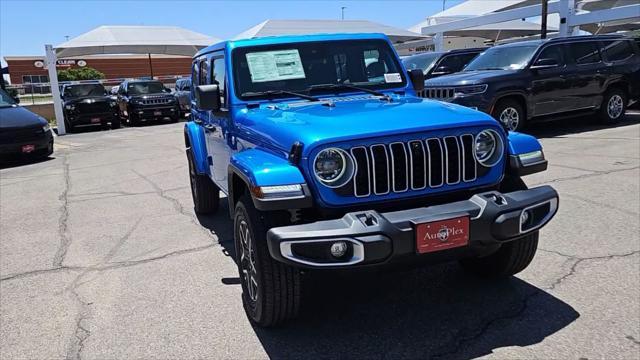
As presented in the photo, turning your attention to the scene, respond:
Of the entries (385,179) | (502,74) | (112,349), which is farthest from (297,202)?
(502,74)

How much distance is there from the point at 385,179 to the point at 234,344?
1.38m

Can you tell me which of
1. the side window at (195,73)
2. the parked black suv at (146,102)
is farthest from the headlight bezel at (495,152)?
the parked black suv at (146,102)

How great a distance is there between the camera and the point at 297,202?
2.93 m

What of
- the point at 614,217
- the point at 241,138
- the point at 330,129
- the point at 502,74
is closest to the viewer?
the point at 330,129

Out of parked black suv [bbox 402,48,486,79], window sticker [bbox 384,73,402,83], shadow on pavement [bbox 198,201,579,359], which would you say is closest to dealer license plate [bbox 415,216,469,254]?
shadow on pavement [bbox 198,201,579,359]

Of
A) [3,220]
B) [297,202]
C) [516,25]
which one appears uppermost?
[516,25]

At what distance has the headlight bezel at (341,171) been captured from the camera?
301 cm

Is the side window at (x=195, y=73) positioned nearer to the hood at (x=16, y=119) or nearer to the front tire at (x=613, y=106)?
the hood at (x=16, y=119)

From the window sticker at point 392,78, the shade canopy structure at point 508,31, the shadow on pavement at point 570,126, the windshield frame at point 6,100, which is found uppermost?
the shade canopy structure at point 508,31

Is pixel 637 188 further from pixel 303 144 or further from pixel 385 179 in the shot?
pixel 303 144

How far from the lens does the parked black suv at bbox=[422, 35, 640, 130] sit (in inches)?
389

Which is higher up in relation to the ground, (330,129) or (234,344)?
(330,129)

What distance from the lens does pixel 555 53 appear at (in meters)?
10.6

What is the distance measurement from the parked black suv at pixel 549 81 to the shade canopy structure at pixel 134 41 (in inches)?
661
